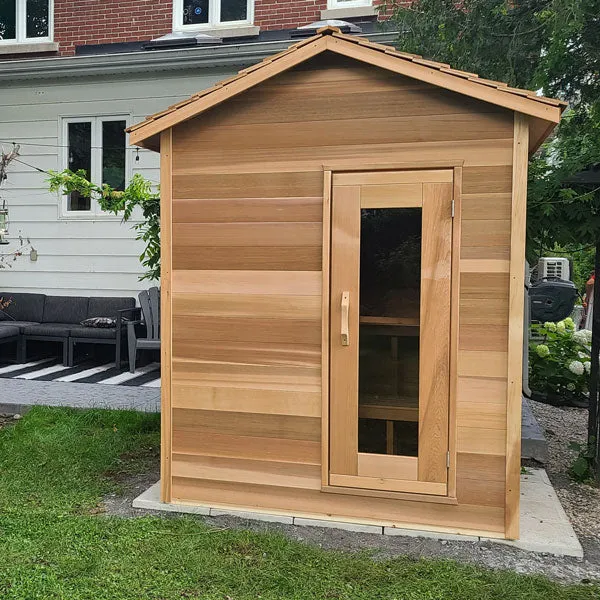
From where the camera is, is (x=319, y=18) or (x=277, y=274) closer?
(x=277, y=274)

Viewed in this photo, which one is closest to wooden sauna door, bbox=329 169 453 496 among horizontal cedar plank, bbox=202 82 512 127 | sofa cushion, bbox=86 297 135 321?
horizontal cedar plank, bbox=202 82 512 127

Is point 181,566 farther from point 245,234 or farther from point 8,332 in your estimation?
point 8,332

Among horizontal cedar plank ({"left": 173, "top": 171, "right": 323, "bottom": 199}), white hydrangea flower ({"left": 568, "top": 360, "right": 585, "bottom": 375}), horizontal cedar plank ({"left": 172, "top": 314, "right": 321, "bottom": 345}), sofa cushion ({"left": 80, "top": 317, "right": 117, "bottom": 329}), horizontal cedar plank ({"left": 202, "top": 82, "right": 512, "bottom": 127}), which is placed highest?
horizontal cedar plank ({"left": 202, "top": 82, "right": 512, "bottom": 127})

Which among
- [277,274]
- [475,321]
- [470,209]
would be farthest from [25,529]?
[470,209]

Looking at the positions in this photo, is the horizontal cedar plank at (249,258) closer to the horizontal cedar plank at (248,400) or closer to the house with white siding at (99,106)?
the horizontal cedar plank at (248,400)

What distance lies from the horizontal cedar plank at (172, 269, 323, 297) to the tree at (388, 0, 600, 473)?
5.51 ft

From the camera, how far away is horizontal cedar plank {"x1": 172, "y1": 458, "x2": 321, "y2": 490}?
3.69 meters

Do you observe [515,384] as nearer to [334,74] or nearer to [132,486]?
[334,74]

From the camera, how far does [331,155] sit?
142 inches

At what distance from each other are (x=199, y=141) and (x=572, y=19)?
9.66ft

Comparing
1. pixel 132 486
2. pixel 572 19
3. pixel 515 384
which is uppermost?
pixel 572 19

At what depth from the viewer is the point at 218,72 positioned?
8.41 metres

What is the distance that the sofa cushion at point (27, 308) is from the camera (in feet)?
29.0

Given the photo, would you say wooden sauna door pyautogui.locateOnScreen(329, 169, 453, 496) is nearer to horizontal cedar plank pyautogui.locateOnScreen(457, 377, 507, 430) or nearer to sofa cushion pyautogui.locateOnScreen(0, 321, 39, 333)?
horizontal cedar plank pyautogui.locateOnScreen(457, 377, 507, 430)
